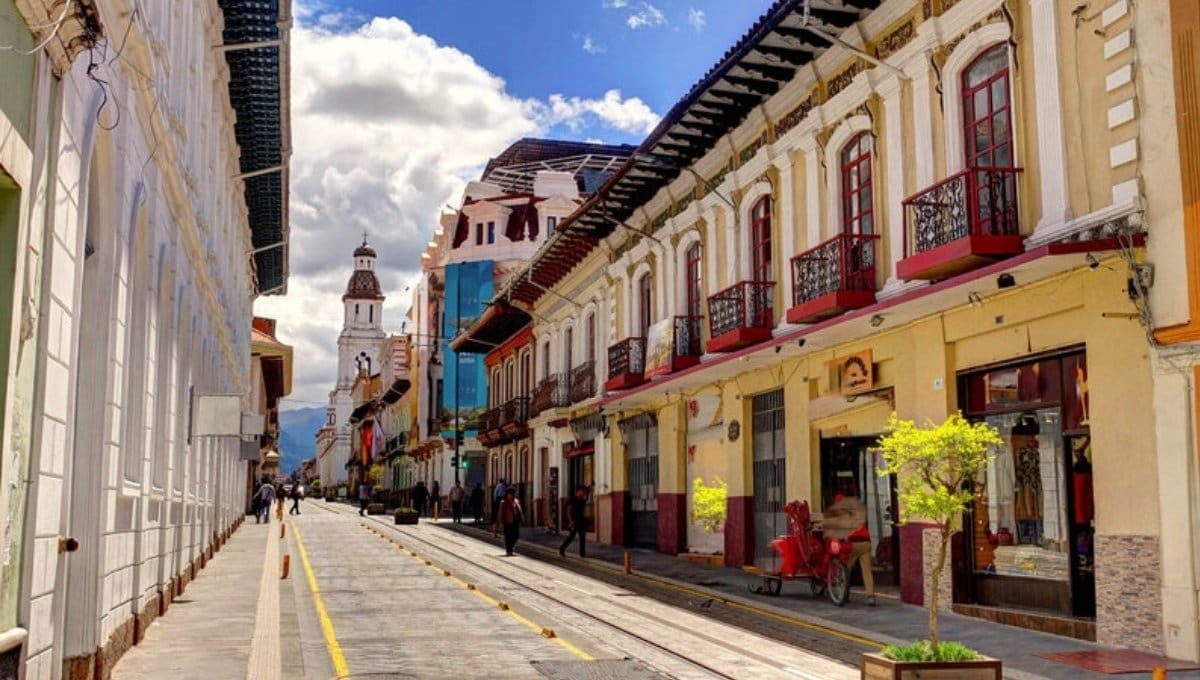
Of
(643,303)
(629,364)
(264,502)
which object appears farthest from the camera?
(264,502)

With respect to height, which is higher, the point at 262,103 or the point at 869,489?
the point at 262,103

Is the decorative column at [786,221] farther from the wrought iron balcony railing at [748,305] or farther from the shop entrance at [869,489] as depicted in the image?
the shop entrance at [869,489]

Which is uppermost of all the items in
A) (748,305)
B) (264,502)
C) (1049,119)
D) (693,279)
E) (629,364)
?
(693,279)

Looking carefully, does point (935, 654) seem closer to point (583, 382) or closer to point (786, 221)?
point (786, 221)

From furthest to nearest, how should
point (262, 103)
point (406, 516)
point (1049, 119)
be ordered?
1. point (406, 516)
2. point (262, 103)
3. point (1049, 119)

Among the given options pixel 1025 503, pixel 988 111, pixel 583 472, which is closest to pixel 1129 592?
pixel 1025 503

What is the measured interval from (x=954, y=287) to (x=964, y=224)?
0.82 metres

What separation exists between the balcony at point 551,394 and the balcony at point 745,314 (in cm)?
1392

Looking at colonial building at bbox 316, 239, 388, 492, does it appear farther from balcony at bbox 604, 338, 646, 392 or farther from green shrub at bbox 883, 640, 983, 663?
green shrub at bbox 883, 640, 983, 663

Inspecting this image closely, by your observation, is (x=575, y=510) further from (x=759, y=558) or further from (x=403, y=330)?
(x=403, y=330)

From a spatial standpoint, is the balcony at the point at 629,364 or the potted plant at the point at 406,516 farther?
the potted plant at the point at 406,516

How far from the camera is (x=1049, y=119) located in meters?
13.1

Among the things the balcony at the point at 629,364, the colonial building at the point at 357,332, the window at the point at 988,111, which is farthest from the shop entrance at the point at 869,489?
the colonial building at the point at 357,332

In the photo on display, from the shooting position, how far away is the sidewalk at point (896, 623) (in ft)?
35.0
